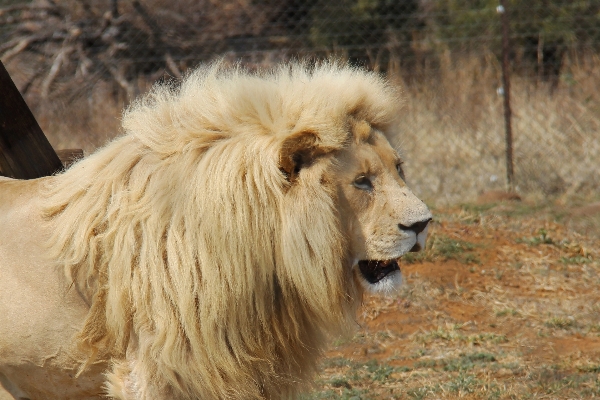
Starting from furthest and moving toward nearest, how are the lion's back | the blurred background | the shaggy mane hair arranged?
the blurred background
the lion's back
the shaggy mane hair

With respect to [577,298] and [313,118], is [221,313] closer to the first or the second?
[313,118]

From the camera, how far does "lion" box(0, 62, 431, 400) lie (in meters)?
2.51

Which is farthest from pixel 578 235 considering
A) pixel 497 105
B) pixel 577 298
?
pixel 497 105

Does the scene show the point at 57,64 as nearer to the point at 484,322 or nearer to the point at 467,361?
the point at 484,322

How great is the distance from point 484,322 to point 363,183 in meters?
2.78

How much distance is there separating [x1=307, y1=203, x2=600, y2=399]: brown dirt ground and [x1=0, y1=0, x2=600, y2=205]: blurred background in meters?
1.62

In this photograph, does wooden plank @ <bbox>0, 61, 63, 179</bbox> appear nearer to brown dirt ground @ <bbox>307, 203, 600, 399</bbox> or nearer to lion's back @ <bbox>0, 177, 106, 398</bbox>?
lion's back @ <bbox>0, 177, 106, 398</bbox>

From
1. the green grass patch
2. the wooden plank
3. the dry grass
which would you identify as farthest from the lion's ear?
the dry grass

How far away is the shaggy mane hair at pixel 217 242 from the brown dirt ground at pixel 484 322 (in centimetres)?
121

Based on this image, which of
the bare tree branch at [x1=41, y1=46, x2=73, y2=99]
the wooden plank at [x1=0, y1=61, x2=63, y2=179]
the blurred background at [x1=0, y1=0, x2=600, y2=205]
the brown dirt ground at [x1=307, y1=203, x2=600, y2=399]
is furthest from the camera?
the bare tree branch at [x1=41, y1=46, x2=73, y2=99]

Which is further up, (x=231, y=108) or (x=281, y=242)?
(x=231, y=108)

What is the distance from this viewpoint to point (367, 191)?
8.46 feet

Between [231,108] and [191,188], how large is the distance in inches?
12.1

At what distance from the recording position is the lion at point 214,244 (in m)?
2.51
